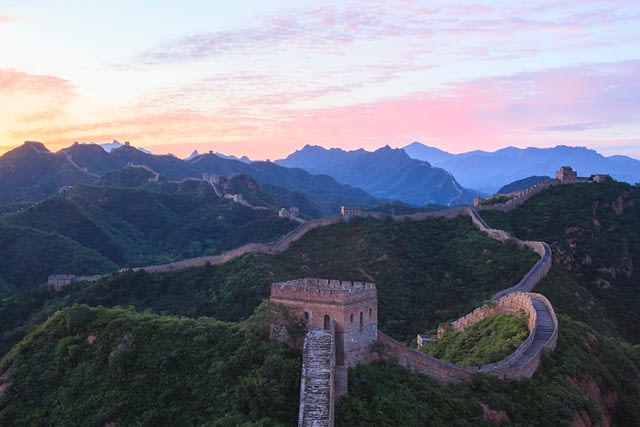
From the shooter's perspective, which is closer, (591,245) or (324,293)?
(324,293)

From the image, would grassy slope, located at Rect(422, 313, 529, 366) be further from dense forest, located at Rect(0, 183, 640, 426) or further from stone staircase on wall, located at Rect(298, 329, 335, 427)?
stone staircase on wall, located at Rect(298, 329, 335, 427)

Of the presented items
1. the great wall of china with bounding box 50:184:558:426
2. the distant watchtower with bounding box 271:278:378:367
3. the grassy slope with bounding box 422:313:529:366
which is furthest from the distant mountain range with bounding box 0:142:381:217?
the distant watchtower with bounding box 271:278:378:367

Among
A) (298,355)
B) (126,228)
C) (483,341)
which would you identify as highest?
(298,355)

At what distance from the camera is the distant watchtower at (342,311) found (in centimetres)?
2534

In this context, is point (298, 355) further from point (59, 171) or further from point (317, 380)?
point (59, 171)

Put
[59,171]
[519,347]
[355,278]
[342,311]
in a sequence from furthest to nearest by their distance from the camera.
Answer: [59,171]
[355,278]
[519,347]
[342,311]

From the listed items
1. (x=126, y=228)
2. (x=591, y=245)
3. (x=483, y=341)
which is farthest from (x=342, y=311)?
(x=126, y=228)

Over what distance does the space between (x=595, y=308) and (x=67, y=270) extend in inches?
2429

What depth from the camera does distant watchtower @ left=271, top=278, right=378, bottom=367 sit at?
2534cm

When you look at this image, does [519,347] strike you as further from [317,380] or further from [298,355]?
[317,380]

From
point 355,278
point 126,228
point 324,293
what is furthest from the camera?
point 126,228

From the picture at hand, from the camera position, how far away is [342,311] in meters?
25.2

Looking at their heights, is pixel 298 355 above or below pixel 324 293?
below

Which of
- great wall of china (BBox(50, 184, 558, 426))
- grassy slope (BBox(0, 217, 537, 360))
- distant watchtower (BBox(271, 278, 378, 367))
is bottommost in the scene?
grassy slope (BBox(0, 217, 537, 360))
